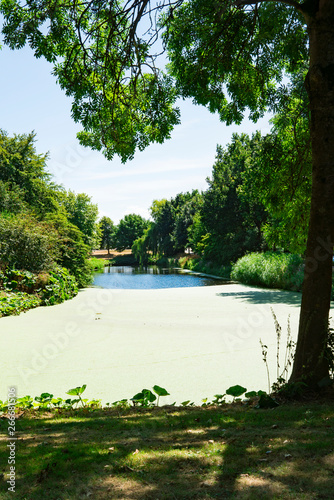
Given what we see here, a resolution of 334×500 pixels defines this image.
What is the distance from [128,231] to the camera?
78.2 meters

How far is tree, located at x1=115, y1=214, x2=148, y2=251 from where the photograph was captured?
3081 inches

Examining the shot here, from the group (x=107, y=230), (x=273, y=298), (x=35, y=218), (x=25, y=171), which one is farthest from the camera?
(x=107, y=230)

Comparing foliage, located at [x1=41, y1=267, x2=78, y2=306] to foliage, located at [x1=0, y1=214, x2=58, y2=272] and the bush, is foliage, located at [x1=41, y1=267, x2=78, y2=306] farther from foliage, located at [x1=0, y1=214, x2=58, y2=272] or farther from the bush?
the bush

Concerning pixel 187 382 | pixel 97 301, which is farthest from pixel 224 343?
pixel 97 301

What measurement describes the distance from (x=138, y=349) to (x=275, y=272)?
1174 cm

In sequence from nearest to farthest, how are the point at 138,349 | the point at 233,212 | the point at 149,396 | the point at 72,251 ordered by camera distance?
the point at 149,396 < the point at 138,349 < the point at 72,251 < the point at 233,212

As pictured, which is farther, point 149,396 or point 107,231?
point 107,231

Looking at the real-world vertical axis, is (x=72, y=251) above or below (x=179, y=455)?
above

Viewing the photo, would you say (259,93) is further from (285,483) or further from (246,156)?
(246,156)

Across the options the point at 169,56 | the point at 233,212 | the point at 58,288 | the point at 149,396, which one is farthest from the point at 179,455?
the point at 233,212

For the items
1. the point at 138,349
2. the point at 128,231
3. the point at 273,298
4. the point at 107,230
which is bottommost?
the point at 138,349

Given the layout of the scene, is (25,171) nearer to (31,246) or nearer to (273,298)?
(31,246)

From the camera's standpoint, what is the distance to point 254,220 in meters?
27.9

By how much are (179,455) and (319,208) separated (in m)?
2.54
